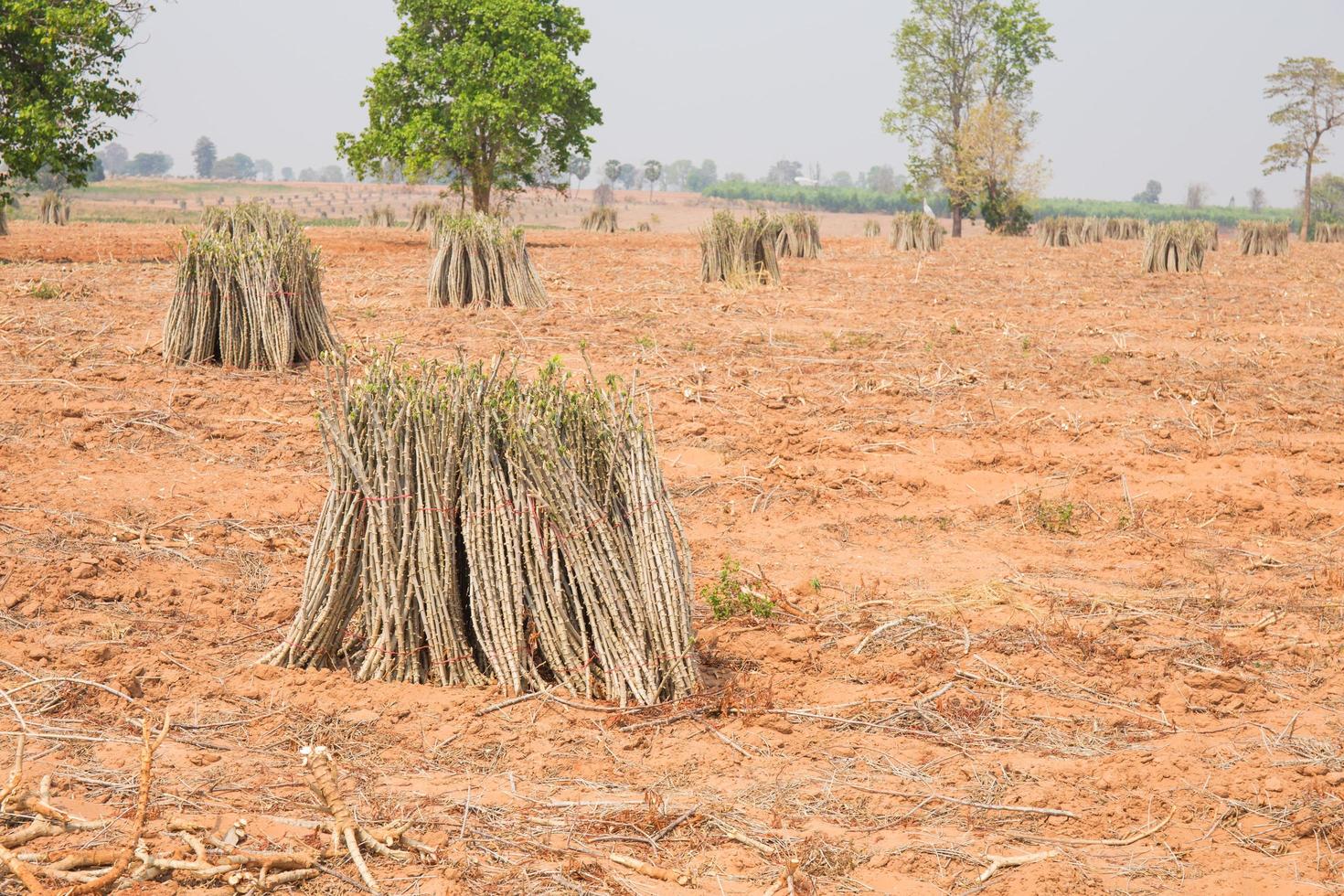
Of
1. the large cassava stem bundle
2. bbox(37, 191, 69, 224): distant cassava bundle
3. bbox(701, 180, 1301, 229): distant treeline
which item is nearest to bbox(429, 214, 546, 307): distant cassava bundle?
the large cassava stem bundle

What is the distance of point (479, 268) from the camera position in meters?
11.0

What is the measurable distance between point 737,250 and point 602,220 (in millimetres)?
16767

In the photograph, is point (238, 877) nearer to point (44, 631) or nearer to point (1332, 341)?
point (44, 631)

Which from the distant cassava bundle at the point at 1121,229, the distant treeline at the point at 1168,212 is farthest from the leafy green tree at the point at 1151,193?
the distant cassava bundle at the point at 1121,229

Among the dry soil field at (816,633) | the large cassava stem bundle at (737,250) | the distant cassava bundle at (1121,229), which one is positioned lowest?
the dry soil field at (816,633)

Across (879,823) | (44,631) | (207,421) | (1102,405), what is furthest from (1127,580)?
(207,421)

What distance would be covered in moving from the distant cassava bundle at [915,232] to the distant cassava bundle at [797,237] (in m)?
3.94

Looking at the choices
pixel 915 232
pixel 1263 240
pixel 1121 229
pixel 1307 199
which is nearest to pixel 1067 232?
pixel 1263 240

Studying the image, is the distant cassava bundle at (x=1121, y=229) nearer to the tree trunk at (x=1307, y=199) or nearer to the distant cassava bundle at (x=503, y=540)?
the tree trunk at (x=1307, y=199)

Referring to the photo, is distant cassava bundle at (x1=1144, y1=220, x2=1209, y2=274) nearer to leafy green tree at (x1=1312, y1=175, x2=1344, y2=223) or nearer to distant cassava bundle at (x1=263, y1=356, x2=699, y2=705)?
distant cassava bundle at (x1=263, y1=356, x2=699, y2=705)

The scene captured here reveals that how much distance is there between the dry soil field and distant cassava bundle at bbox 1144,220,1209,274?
792 cm

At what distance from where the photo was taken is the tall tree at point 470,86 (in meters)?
18.8

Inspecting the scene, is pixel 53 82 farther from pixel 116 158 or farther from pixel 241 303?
pixel 116 158

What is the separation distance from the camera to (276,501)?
221 inches
